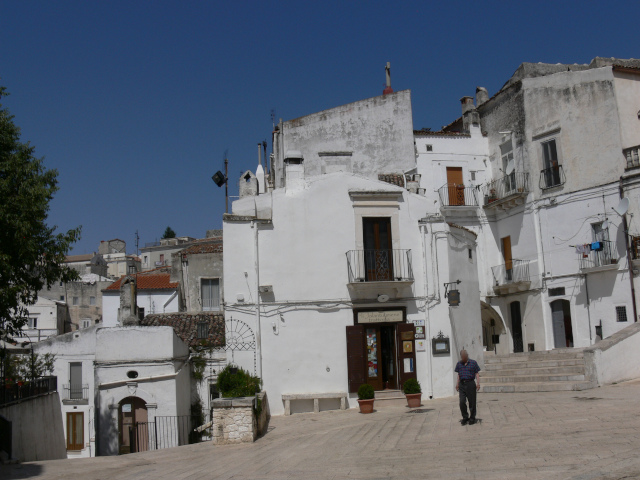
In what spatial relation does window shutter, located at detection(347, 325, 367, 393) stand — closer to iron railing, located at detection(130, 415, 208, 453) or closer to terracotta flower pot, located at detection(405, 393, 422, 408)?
terracotta flower pot, located at detection(405, 393, 422, 408)

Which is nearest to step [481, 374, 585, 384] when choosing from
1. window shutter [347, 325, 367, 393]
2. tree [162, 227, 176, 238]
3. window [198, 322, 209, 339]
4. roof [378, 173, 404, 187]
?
window shutter [347, 325, 367, 393]

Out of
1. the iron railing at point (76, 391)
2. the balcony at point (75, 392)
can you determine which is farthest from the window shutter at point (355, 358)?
the iron railing at point (76, 391)

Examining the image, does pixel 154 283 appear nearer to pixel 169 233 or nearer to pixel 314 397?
pixel 314 397

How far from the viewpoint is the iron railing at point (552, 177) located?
2592 cm

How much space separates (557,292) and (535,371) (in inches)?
Result: 294

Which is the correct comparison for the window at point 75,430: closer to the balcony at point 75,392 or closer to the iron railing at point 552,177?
the balcony at point 75,392

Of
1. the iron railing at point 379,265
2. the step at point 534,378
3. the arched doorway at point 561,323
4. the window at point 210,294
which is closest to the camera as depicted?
the step at point 534,378

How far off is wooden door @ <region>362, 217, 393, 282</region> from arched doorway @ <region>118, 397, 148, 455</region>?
25.9 feet

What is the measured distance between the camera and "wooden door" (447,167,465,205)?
95.5 feet

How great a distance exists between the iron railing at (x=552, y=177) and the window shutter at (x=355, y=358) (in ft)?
38.6

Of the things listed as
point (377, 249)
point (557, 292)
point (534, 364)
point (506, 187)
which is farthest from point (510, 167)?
point (534, 364)

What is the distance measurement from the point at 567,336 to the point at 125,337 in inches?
665

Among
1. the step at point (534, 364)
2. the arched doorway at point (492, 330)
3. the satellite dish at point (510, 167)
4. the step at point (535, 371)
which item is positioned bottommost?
the step at point (535, 371)

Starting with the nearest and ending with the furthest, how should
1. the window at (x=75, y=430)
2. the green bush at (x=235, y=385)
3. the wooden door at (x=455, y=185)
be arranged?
1. the green bush at (x=235, y=385)
2. the window at (x=75, y=430)
3. the wooden door at (x=455, y=185)
